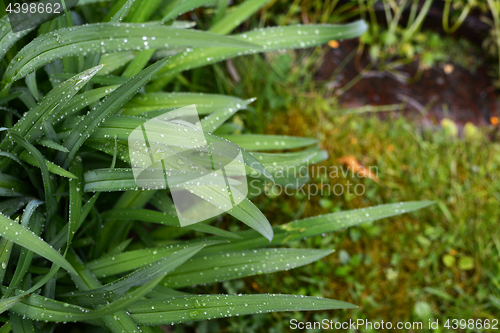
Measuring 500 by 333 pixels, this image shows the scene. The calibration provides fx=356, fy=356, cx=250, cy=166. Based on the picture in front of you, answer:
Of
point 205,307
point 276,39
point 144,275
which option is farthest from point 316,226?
point 276,39

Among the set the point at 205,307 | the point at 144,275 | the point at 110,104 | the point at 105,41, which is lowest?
the point at 205,307

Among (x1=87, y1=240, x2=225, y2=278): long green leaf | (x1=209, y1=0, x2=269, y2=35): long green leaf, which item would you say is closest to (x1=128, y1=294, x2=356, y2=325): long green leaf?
(x1=87, y1=240, x2=225, y2=278): long green leaf

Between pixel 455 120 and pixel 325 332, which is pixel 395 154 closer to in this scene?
pixel 455 120

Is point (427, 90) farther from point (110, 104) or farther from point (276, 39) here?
point (110, 104)

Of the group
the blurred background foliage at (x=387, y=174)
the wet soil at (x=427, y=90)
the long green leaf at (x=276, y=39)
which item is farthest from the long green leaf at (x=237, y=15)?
the wet soil at (x=427, y=90)

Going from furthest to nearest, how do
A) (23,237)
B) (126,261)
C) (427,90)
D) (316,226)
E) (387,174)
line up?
1. (427,90)
2. (387,174)
3. (316,226)
4. (126,261)
5. (23,237)

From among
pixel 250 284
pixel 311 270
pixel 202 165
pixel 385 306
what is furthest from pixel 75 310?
pixel 385 306

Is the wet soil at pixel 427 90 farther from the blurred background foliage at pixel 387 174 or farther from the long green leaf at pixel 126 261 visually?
the long green leaf at pixel 126 261

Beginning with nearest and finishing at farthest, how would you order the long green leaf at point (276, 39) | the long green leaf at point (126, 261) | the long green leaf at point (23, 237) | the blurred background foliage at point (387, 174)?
the long green leaf at point (23, 237)
the long green leaf at point (126, 261)
the long green leaf at point (276, 39)
the blurred background foliage at point (387, 174)
